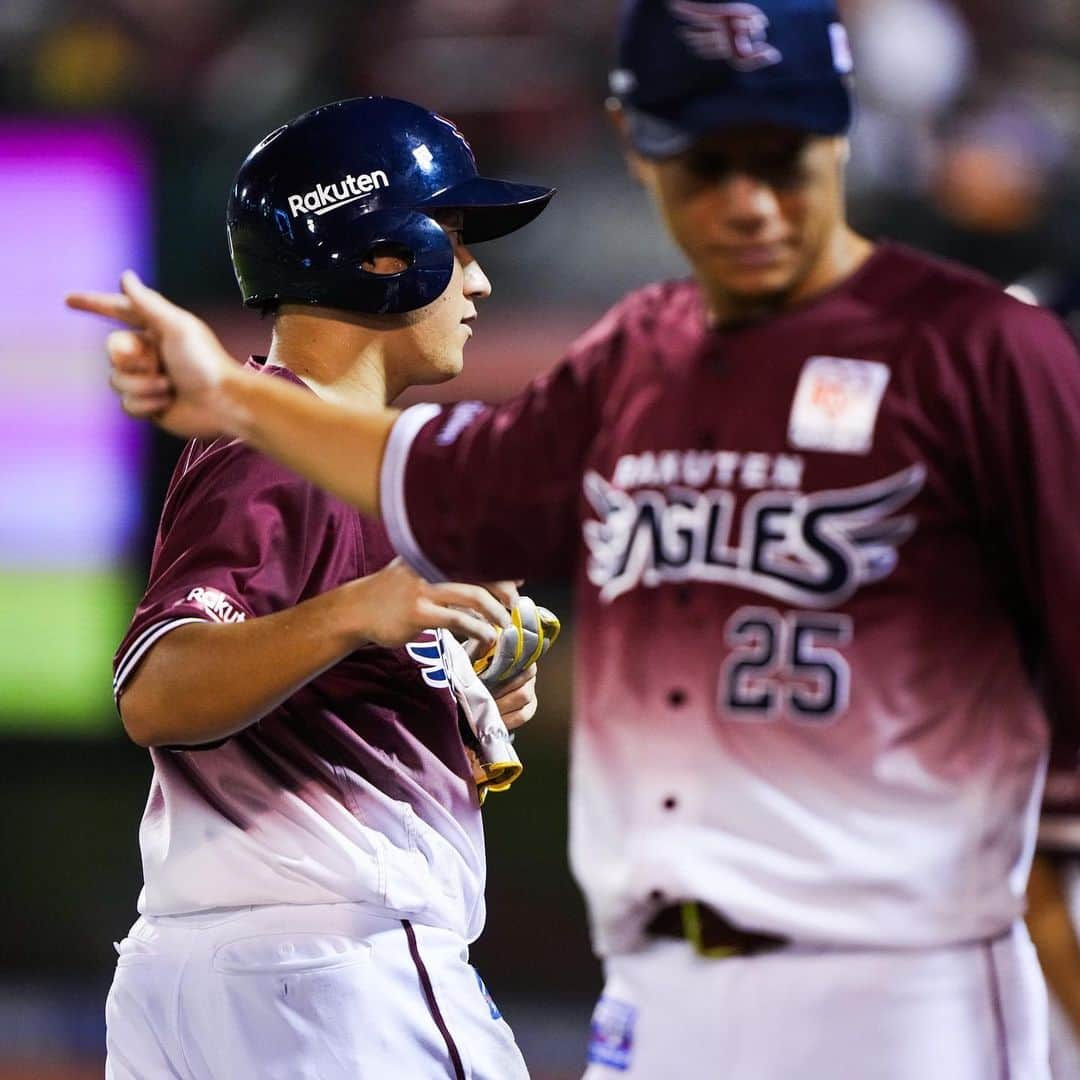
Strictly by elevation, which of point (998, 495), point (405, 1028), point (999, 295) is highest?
point (999, 295)

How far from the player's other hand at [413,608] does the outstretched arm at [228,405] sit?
325 millimetres

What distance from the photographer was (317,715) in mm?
3131

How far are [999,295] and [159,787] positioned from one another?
1744 millimetres

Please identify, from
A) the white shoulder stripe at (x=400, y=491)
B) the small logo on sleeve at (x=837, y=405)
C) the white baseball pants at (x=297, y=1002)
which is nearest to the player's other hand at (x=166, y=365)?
the white shoulder stripe at (x=400, y=491)

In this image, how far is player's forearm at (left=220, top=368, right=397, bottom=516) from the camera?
93.7 inches

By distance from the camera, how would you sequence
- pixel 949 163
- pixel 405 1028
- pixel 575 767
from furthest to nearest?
pixel 949 163 < pixel 405 1028 < pixel 575 767

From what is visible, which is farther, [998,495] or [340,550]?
[340,550]

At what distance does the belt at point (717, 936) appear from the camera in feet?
7.05

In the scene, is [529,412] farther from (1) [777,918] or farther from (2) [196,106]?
(2) [196,106]

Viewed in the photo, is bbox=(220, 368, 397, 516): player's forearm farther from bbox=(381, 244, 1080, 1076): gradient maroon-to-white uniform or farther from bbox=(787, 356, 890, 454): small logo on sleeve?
bbox=(787, 356, 890, 454): small logo on sleeve

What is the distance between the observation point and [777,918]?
211 cm

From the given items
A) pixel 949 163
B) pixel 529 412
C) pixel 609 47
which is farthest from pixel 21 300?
pixel 529 412

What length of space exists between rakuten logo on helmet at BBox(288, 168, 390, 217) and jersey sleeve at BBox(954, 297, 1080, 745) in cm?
148

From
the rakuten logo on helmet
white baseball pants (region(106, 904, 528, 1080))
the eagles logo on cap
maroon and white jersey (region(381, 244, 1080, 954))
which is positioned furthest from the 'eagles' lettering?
the rakuten logo on helmet
